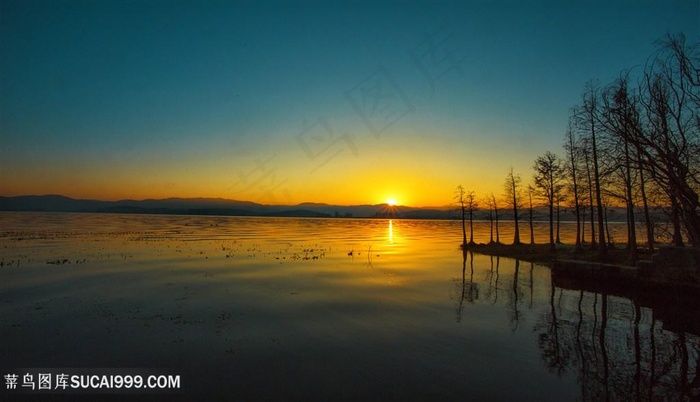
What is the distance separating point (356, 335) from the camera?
14789 millimetres

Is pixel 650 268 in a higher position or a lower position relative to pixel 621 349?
higher

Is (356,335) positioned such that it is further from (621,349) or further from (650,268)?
(650,268)

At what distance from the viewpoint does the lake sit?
1041 cm

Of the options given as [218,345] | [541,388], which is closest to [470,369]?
[541,388]

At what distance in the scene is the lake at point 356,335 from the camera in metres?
10.4

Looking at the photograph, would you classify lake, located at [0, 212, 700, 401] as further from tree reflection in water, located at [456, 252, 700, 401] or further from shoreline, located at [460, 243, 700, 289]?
shoreline, located at [460, 243, 700, 289]

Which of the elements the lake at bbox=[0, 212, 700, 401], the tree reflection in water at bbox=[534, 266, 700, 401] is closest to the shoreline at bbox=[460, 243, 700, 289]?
the tree reflection in water at bbox=[534, 266, 700, 401]

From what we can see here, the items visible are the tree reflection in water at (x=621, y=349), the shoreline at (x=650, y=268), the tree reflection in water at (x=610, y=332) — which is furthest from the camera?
the shoreline at (x=650, y=268)

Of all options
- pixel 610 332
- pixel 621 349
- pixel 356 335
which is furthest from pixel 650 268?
pixel 356 335

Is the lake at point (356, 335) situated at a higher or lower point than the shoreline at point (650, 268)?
lower

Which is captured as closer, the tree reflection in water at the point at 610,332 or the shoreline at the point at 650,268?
the tree reflection in water at the point at 610,332

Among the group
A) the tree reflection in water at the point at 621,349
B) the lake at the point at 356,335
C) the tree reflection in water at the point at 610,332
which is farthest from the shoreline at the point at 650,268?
the lake at the point at 356,335

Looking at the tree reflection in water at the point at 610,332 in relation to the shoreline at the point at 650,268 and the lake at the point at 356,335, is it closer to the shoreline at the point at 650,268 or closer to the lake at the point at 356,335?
the lake at the point at 356,335

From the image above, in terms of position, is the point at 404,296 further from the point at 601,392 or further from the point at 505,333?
the point at 601,392
